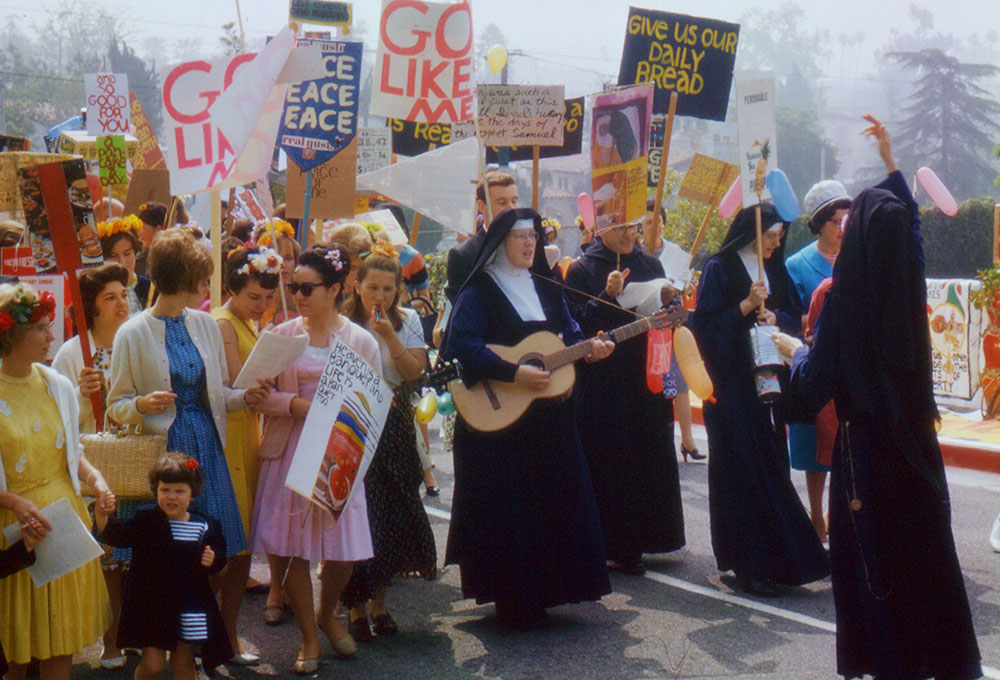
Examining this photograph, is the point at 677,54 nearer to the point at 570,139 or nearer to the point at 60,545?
the point at 570,139

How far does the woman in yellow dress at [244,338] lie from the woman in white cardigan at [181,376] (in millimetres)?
268

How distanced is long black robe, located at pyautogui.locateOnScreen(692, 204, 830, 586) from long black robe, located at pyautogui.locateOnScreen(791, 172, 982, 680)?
1.79 m

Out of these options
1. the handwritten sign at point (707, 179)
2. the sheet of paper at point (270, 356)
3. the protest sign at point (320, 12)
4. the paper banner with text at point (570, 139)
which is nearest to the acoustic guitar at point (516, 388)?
the sheet of paper at point (270, 356)

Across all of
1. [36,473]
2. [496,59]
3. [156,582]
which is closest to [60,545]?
[36,473]

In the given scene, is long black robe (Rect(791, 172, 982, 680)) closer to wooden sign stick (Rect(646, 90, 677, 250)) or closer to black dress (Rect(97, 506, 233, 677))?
black dress (Rect(97, 506, 233, 677))

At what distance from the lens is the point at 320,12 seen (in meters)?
8.38

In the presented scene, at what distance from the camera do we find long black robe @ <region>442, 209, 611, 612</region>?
5.62 metres

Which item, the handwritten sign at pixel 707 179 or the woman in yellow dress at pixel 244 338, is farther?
the handwritten sign at pixel 707 179

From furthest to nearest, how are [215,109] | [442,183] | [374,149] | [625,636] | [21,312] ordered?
[374,149]
[442,183]
[215,109]
[625,636]
[21,312]

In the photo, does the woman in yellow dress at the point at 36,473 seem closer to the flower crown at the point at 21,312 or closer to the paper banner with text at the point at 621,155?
the flower crown at the point at 21,312

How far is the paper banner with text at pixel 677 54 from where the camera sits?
25.3ft

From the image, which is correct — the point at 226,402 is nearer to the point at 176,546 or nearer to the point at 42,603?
the point at 176,546

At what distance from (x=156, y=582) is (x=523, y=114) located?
4.17 metres

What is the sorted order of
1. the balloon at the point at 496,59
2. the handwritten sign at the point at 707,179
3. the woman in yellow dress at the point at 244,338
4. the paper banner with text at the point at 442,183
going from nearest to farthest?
the woman in yellow dress at the point at 244,338 → the paper banner with text at the point at 442,183 → the handwritten sign at the point at 707,179 → the balloon at the point at 496,59
